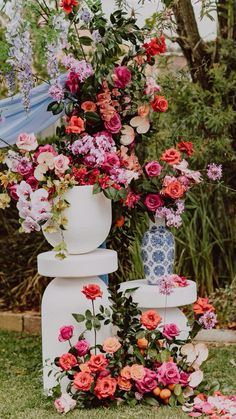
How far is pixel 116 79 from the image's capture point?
4.79 meters

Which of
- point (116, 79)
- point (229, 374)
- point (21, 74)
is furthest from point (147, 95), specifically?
point (229, 374)

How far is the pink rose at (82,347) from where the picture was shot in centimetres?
446

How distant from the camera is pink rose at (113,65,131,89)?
477 centimetres

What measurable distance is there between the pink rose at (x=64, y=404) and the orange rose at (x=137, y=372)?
0.32 metres

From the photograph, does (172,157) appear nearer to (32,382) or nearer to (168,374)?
(168,374)

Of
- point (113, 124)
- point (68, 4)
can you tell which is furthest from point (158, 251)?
point (68, 4)

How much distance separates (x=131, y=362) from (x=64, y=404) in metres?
0.42

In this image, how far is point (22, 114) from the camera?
5289mm

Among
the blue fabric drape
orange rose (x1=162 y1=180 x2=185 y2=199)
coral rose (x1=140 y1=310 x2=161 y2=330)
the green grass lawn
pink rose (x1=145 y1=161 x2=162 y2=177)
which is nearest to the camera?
the green grass lawn

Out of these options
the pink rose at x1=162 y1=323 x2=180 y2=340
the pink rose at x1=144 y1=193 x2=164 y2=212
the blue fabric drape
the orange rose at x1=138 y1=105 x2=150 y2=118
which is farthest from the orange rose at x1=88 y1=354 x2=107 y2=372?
the blue fabric drape

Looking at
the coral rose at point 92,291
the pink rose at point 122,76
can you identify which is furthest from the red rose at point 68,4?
the coral rose at point 92,291

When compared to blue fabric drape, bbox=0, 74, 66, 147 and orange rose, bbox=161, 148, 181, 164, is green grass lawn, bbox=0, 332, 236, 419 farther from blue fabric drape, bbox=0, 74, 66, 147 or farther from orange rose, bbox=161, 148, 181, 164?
blue fabric drape, bbox=0, 74, 66, 147

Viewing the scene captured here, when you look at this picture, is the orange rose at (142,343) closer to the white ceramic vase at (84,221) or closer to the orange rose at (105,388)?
the orange rose at (105,388)

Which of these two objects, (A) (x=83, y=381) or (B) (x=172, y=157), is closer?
(A) (x=83, y=381)
